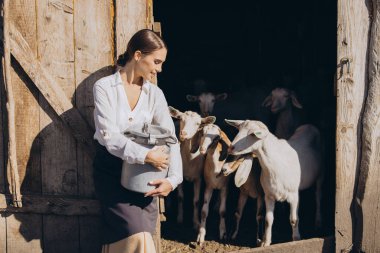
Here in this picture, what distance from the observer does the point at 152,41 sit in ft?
15.4

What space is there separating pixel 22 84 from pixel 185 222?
2964 mm

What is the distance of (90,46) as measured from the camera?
570 centimetres

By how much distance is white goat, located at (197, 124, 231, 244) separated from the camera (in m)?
6.63

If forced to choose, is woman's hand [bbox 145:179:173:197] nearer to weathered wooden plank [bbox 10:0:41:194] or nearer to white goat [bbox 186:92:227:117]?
weathered wooden plank [bbox 10:0:41:194]

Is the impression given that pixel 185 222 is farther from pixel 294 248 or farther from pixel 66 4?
pixel 66 4

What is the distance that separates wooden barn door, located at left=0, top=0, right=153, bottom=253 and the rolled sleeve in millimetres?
1056

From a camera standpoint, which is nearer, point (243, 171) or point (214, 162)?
point (243, 171)

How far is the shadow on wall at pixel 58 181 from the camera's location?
18.9 ft

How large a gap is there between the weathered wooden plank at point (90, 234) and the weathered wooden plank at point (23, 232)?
41 cm

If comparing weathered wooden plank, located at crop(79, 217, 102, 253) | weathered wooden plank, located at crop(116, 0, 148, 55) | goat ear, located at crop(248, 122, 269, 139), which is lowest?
weathered wooden plank, located at crop(79, 217, 102, 253)

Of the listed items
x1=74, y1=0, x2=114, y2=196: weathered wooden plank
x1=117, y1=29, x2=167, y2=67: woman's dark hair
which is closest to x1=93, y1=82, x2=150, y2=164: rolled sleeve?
x1=117, y1=29, x2=167, y2=67: woman's dark hair

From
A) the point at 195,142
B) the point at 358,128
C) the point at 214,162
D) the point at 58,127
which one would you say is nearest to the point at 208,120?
the point at 195,142

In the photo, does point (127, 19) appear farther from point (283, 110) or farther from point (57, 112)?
point (283, 110)

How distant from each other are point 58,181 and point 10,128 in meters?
0.70
